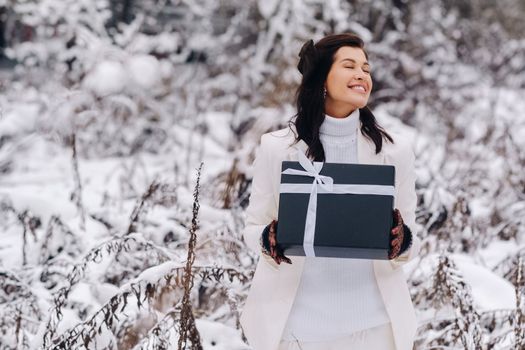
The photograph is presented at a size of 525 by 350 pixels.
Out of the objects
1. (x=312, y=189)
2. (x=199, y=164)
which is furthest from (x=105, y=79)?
(x=312, y=189)

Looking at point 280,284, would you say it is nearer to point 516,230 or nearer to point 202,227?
point 202,227

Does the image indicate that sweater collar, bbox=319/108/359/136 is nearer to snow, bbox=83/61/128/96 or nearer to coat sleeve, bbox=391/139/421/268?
coat sleeve, bbox=391/139/421/268

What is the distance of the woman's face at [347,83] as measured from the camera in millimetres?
2014

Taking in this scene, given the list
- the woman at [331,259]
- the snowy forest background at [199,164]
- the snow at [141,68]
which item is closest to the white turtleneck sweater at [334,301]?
the woman at [331,259]

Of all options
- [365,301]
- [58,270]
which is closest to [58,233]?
[58,270]

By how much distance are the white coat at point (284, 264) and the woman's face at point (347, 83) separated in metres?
0.09

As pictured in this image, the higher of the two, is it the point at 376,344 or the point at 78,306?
the point at 376,344

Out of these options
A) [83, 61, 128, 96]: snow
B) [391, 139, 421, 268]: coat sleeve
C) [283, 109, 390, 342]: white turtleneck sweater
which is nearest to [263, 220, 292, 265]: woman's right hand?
[283, 109, 390, 342]: white turtleneck sweater

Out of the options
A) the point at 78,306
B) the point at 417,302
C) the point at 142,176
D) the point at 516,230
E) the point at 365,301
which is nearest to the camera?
the point at 365,301

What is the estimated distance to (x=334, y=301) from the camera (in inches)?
76.0

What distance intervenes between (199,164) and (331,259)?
2.26 feet

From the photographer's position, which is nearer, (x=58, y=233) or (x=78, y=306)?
(x=78, y=306)

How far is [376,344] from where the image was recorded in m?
1.95

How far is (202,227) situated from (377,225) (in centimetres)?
162
